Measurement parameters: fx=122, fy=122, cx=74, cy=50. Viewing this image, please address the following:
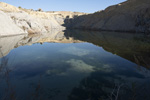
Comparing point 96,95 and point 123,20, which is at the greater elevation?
point 123,20

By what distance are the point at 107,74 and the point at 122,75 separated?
0.76 metres

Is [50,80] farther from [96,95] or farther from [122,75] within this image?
[122,75]

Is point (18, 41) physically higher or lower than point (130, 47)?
higher

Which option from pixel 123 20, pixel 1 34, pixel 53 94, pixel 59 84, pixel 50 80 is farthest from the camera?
pixel 123 20

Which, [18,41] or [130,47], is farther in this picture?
[18,41]

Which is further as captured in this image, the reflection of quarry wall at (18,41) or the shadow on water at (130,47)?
the reflection of quarry wall at (18,41)

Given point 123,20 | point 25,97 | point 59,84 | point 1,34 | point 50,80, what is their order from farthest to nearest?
1. point 123,20
2. point 1,34
3. point 50,80
4. point 59,84
5. point 25,97

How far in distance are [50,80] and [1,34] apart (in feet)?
67.5

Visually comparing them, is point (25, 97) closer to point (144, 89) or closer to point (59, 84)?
point (59, 84)

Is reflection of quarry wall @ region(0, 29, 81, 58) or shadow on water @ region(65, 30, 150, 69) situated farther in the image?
reflection of quarry wall @ region(0, 29, 81, 58)

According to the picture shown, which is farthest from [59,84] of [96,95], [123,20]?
[123,20]

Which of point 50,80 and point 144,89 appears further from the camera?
point 50,80

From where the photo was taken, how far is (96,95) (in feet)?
14.8

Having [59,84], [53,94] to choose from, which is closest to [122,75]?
[59,84]
